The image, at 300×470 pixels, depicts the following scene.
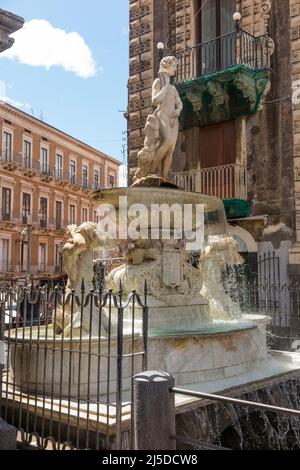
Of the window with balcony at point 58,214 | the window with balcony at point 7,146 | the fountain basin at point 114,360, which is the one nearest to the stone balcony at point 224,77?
the fountain basin at point 114,360

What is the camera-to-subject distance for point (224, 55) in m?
15.8

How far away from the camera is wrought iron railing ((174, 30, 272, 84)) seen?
575 inches

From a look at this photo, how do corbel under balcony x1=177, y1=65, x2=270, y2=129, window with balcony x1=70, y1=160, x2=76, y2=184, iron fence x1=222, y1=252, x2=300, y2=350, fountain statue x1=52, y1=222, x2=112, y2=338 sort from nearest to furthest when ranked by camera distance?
fountain statue x1=52, y1=222, x2=112, y2=338
iron fence x1=222, y1=252, x2=300, y2=350
corbel under balcony x1=177, y1=65, x2=270, y2=129
window with balcony x1=70, y1=160, x2=76, y2=184

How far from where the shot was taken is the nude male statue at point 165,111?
8461mm

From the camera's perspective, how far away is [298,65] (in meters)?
13.8

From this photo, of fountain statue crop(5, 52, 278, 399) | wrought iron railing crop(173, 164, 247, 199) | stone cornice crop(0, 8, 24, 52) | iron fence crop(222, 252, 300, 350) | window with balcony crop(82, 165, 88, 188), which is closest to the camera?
stone cornice crop(0, 8, 24, 52)

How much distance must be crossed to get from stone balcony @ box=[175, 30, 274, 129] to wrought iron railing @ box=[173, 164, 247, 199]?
5.29 feet

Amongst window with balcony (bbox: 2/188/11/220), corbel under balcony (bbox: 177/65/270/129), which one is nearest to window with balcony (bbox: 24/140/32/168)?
window with balcony (bbox: 2/188/11/220)

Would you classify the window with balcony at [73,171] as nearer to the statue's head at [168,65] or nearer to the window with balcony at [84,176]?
the window with balcony at [84,176]

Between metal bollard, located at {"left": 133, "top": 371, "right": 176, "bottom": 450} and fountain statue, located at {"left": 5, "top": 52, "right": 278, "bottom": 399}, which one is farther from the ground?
fountain statue, located at {"left": 5, "top": 52, "right": 278, "bottom": 399}

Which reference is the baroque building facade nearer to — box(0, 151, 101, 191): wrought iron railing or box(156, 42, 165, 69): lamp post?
box(156, 42, 165, 69): lamp post

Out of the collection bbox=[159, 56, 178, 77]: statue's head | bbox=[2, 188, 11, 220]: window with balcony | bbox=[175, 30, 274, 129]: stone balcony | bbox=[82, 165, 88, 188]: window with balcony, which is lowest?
bbox=[159, 56, 178, 77]: statue's head
